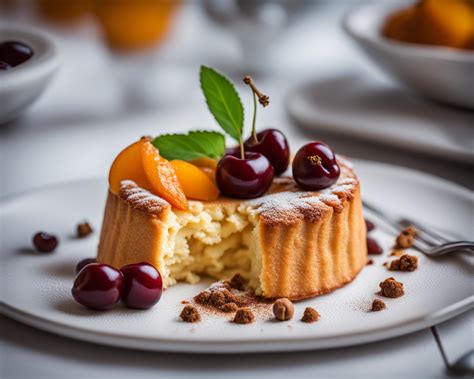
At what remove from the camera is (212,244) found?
271cm

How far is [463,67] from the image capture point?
3852mm

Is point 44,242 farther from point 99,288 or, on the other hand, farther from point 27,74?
point 27,74

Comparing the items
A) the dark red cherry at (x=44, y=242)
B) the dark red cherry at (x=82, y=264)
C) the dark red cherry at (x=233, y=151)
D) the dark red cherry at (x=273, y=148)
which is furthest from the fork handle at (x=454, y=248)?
the dark red cherry at (x=44, y=242)

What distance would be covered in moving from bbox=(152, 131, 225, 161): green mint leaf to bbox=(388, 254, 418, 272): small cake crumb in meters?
0.66

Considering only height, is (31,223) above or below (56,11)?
below

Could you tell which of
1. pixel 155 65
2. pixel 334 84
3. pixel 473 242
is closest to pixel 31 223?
pixel 473 242

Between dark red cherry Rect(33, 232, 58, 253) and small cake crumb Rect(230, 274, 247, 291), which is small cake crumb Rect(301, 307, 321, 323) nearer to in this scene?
small cake crumb Rect(230, 274, 247, 291)

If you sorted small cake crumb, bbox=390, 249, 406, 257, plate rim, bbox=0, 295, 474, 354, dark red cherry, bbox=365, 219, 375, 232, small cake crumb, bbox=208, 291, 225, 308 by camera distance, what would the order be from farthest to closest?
dark red cherry, bbox=365, 219, 375, 232 < small cake crumb, bbox=390, 249, 406, 257 < small cake crumb, bbox=208, 291, 225, 308 < plate rim, bbox=0, 295, 474, 354

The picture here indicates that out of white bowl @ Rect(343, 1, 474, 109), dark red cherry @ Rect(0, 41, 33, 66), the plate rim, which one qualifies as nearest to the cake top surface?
the plate rim

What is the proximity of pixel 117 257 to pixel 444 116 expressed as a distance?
2070 millimetres

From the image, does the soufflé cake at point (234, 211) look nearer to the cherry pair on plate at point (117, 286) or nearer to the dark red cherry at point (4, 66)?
the cherry pair on plate at point (117, 286)

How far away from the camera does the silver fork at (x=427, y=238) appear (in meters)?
2.77

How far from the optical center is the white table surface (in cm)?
220

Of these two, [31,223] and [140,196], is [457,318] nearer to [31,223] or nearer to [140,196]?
[140,196]
